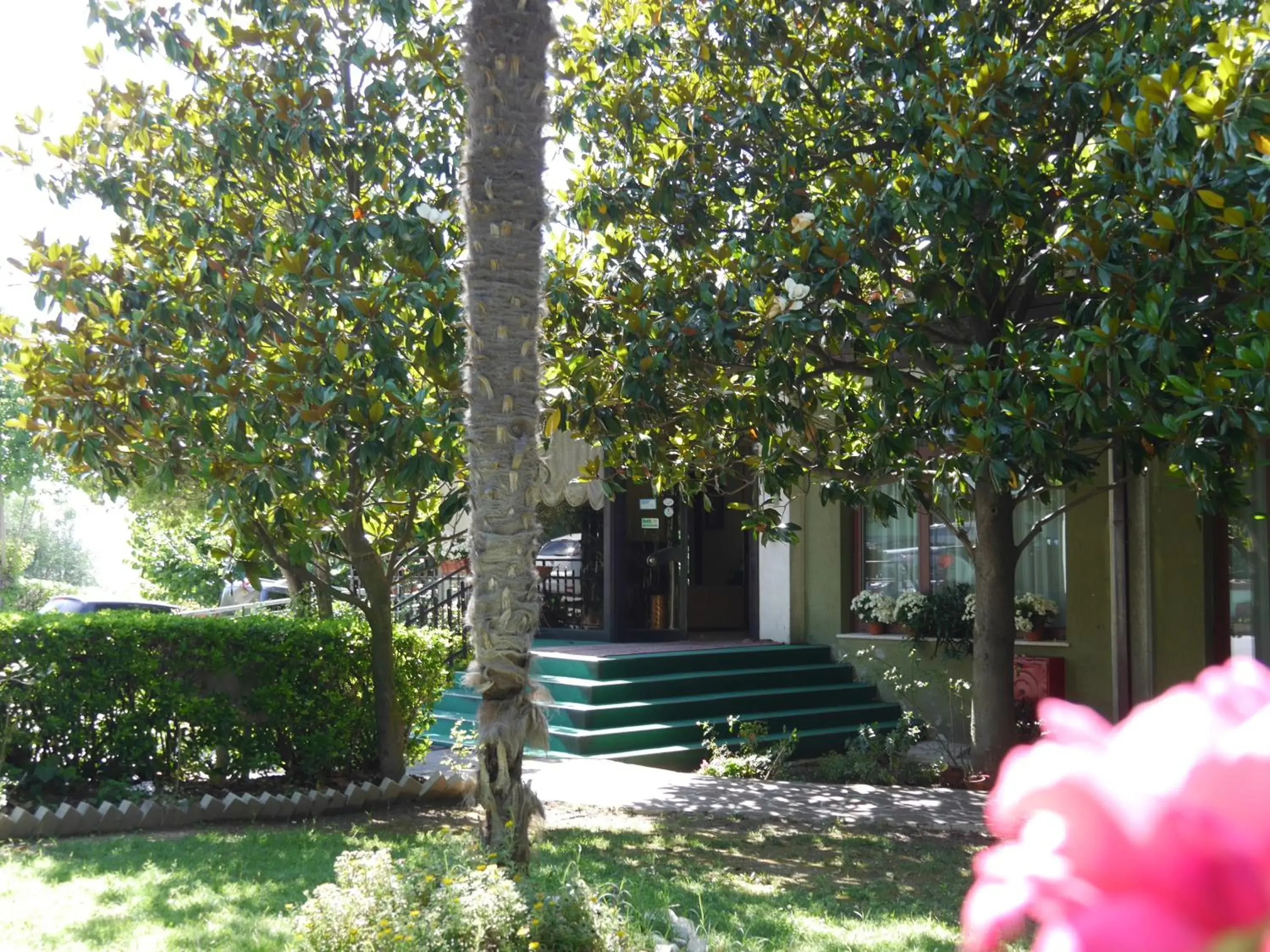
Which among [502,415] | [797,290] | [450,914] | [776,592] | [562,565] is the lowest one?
[450,914]

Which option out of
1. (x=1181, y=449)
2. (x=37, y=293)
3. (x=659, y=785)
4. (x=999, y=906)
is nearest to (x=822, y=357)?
(x=1181, y=449)

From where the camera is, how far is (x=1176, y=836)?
1.95 feet

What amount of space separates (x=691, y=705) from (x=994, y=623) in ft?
13.9

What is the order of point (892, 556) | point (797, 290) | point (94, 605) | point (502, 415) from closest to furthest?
point (502, 415) < point (797, 290) < point (892, 556) < point (94, 605)

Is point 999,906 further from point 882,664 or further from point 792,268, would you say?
point 882,664

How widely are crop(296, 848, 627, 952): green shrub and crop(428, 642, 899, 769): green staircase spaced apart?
Answer: 7059mm

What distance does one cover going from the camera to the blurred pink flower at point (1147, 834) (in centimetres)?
58

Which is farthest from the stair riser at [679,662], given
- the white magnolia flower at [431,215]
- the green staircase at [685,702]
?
the white magnolia flower at [431,215]

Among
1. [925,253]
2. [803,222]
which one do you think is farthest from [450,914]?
[925,253]

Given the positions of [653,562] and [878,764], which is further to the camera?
[653,562]

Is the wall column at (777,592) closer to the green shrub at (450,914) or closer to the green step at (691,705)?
the green step at (691,705)

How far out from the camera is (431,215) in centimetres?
900

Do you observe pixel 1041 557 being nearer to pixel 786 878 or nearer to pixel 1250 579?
pixel 1250 579

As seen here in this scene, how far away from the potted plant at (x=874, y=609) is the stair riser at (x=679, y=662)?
78cm
